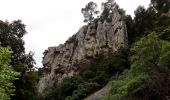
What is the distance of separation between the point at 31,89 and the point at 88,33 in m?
37.1

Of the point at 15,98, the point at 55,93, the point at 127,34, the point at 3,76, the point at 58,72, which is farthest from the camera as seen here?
the point at 58,72

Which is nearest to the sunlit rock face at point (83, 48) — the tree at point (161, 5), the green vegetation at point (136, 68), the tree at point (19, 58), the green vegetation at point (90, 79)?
the green vegetation at point (136, 68)

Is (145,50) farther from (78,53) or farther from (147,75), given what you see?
(78,53)

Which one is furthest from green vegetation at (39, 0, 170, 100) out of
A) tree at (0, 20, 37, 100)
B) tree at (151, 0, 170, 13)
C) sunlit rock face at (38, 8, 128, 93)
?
tree at (0, 20, 37, 100)

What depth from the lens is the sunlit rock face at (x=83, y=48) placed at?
5771 cm

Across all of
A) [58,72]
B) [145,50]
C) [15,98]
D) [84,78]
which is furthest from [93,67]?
[15,98]

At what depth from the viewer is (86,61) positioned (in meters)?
58.0

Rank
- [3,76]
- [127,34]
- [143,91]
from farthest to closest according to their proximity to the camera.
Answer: [127,34], [143,91], [3,76]

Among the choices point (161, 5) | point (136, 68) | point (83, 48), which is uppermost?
point (161, 5)

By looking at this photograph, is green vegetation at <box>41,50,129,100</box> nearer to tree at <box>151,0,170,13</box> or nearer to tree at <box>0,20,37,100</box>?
tree at <box>151,0,170,13</box>

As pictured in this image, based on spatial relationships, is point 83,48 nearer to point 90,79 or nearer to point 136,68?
point 90,79

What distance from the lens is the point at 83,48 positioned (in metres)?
60.6

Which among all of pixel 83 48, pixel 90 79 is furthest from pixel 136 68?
pixel 83 48

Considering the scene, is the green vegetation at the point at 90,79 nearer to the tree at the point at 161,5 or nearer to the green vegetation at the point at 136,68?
the green vegetation at the point at 136,68
